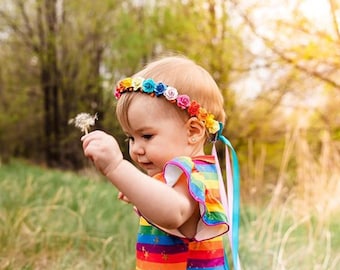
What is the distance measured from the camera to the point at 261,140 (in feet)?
24.5

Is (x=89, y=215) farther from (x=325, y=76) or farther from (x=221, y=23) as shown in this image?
(x=221, y=23)

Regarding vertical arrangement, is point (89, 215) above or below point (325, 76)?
below

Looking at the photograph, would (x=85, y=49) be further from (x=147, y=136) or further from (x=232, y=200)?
(x=147, y=136)

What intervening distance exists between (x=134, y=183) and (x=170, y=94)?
324mm

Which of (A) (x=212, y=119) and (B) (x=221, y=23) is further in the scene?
(B) (x=221, y=23)

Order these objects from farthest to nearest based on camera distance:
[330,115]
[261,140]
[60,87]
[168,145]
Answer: [60,87] → [261,140] → [330,115] → [168,145]

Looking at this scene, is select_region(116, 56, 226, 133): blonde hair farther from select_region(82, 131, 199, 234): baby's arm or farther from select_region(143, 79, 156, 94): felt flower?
select_region(82, 131, 199, 234): baby's arm

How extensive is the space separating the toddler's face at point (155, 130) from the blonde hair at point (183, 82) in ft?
Result: 0.12

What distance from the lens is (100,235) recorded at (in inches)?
133

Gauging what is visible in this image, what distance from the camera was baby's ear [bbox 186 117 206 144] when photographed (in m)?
1.71

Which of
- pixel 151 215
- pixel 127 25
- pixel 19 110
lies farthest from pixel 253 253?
pixel 19 110

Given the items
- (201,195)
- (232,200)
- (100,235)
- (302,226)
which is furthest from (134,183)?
(302,226)

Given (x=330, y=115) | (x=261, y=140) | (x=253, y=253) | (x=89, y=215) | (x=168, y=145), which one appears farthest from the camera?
(x=261, y=140)

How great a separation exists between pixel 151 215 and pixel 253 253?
1.88 metres
